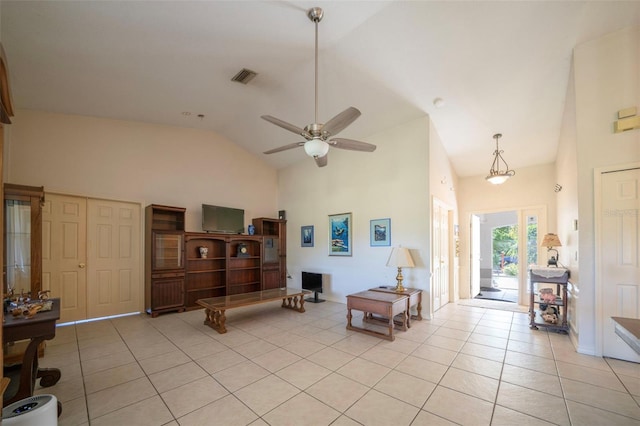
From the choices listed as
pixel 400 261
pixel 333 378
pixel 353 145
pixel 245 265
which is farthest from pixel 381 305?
pixel 245 265

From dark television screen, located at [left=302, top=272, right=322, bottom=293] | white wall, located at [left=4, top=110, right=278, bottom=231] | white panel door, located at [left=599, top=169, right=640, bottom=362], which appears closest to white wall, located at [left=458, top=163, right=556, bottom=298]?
white panel door, located at [left=599, top=169, right=640, bottom=362]

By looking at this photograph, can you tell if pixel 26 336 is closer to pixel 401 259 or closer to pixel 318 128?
pixel 318 128

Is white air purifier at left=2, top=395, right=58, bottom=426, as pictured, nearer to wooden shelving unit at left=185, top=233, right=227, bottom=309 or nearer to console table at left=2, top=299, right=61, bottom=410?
console table at left=2, top=299, right=61, bottom=410

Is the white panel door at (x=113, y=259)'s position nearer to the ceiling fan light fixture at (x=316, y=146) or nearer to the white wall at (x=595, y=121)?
the ceiling fan light fixture at (x=316, y=146)

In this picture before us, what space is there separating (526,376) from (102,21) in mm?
5786

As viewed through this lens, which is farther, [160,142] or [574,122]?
[160,142]

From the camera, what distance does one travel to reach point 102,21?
290cm

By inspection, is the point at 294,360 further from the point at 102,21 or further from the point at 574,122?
the point at 574,122

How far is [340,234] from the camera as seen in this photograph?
6.04 m

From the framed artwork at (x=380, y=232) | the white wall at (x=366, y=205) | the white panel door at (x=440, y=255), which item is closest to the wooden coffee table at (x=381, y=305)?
the white wall at (x=366, y=205)

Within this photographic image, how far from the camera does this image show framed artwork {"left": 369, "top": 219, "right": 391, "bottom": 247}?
5.26 metres

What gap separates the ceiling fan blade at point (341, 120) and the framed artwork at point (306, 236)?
156 inches

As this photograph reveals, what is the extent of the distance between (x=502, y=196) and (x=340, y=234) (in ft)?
12.8

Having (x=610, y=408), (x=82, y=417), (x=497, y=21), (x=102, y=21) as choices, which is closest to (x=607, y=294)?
(x=610, y=408)
